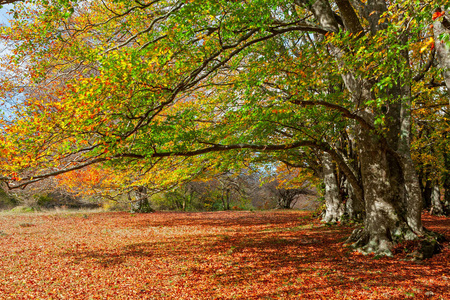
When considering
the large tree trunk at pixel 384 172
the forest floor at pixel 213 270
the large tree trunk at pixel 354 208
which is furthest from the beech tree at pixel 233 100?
the large tree trunk at pixel 354 208

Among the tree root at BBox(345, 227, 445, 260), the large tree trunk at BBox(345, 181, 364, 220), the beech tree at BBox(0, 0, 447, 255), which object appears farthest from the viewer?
the large tree trunk at BBox(345, 181, 364, 220)

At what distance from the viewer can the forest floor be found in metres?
4.76

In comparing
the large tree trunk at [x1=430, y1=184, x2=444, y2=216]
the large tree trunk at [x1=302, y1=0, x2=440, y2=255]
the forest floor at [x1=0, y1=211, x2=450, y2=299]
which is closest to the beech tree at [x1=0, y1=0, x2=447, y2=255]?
the large tree trunk at [x1=302, y1=0, x2=440, y2=255]

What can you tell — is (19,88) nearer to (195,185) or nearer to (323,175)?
(323,175)

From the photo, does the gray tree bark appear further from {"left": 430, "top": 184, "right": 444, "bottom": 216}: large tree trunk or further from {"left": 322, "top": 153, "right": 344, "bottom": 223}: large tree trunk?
{"left": 430, "top": 184, "right": 444, "bottom": 216}: large tree trunk

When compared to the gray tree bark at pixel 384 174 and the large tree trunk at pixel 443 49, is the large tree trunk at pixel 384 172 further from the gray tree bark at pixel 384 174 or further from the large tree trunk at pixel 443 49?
the large tree trunk at pixel 443 49

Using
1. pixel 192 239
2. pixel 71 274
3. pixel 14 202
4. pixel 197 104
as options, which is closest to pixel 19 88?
pixel 197 104

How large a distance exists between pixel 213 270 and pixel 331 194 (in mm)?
8608

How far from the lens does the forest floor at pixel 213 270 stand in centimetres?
476

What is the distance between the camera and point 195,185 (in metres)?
26.3

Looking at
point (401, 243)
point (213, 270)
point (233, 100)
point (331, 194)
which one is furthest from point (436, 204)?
point (213, 270)

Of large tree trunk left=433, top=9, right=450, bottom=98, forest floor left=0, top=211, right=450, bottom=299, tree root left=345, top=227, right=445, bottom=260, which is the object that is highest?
large tree trunk left=433, top=9, right=450, bottom=98

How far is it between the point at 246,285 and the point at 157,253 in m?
3.42

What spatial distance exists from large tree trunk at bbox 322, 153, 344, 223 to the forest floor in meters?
3.61
